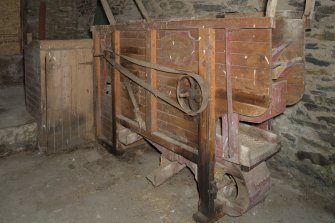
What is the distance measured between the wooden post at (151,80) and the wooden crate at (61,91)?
1499 mm

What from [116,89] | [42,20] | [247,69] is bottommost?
[116,89]

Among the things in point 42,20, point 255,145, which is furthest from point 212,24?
point 42,20

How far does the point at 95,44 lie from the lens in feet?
14.1

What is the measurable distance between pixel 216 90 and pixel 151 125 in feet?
3.30

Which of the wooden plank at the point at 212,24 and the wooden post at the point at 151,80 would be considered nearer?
the wooden plank at the point at 212,24

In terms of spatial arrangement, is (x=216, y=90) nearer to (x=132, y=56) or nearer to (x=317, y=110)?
(x=132, y=56)

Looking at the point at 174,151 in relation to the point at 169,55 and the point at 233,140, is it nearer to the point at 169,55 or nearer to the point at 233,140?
the point at 233,140

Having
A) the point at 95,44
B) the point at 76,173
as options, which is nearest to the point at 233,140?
the point at 76,173

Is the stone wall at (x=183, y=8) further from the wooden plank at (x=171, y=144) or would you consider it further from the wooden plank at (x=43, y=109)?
the wooden plank at (x=43, y=109)

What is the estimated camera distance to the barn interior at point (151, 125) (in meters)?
2.89

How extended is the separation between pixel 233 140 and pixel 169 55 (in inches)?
41.9

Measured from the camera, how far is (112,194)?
3.44 m

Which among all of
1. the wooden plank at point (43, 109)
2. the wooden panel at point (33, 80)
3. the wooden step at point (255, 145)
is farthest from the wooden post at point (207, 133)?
the wooden panel at point (33, 80)

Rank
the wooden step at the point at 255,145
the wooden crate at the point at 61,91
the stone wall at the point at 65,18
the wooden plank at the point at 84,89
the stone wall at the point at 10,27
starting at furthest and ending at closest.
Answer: the stone wall at the point at 65,18 → the stone wall at the point at 10,27 → the wooden plank at the point at 84,89 → the wooden crate at the point at 61,91 → the wooden step at the point at 255,145
